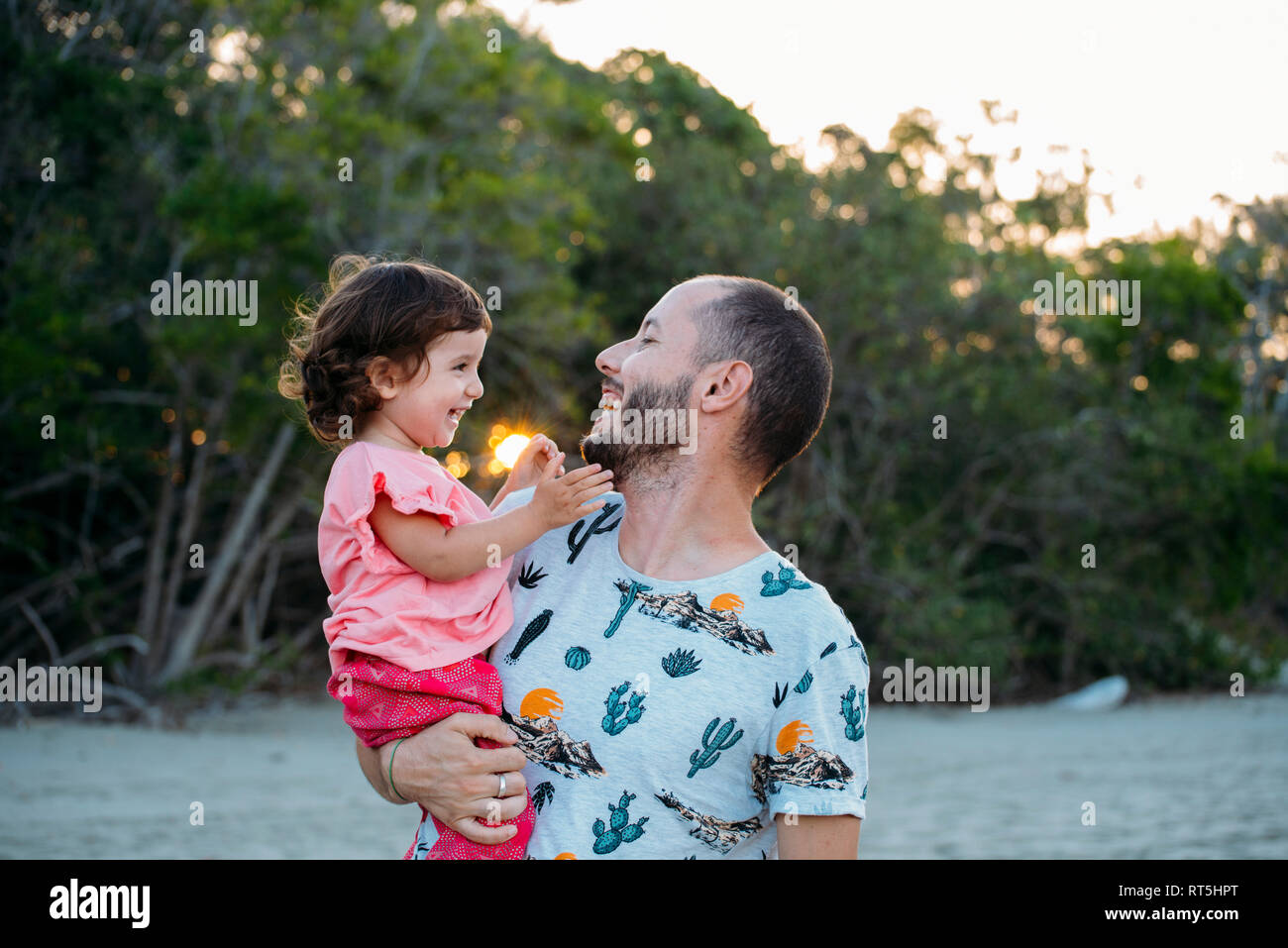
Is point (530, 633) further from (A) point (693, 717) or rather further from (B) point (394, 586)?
(A) point (693, 717)

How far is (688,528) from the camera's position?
254cm

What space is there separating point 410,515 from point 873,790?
938 cm

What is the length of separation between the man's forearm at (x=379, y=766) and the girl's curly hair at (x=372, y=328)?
0.71 meters

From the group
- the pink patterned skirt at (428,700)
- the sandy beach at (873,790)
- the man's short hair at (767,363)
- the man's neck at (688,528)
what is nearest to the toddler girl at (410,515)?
the pink patterned skirt at (428,700)

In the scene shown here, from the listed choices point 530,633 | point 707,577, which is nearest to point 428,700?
point 530,633

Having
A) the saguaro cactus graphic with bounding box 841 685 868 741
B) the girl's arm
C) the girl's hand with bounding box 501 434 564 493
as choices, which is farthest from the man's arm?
the girl's hand with bounding box 501 434 564 493

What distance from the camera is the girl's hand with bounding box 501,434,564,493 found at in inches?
108

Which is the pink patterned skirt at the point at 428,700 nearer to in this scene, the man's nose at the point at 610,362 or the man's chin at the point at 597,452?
the man's chin at the point at 597,452

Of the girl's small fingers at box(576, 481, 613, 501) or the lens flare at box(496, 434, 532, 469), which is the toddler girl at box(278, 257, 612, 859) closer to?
the girl's small fingers at box(576, 481, 613, 501)

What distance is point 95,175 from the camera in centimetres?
1198

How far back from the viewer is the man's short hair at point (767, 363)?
258cm

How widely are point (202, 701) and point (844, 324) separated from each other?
885 cm

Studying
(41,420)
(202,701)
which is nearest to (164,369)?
(41,420)
